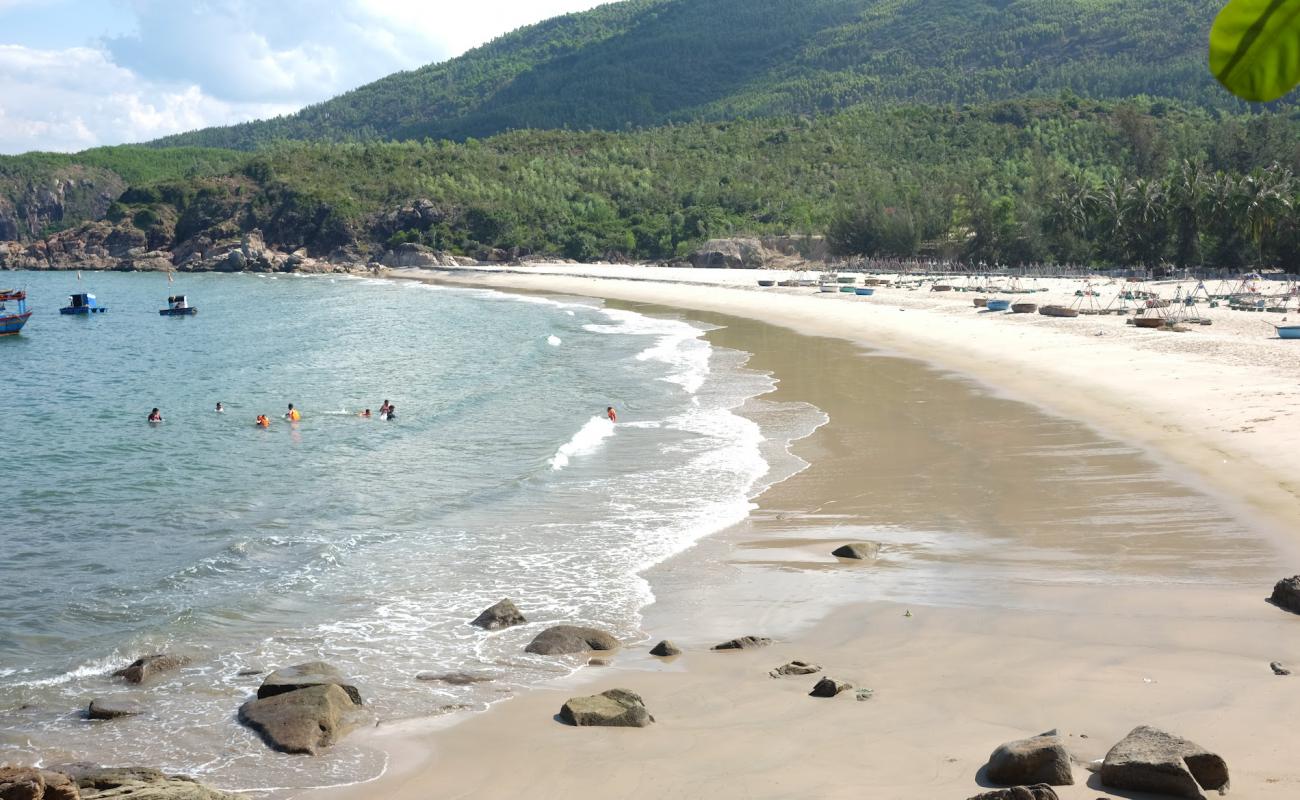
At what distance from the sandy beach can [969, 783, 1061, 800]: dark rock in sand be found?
670 mm

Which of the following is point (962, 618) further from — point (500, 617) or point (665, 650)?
point (500, 617)

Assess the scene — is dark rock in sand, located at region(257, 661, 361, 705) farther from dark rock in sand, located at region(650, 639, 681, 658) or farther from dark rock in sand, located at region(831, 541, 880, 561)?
dark rock in sand, located at region(831, 541, 880, 561)

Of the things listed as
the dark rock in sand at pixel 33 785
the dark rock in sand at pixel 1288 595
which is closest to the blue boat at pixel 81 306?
the dark rock in sand at pixel 33 785

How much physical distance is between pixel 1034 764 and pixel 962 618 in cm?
431

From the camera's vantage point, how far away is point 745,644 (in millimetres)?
11844

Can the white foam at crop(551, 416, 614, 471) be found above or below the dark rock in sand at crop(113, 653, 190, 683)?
above

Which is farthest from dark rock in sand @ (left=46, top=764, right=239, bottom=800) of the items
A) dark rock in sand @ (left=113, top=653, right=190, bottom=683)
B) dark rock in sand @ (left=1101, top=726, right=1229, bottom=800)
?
dark rock in sand @ (left=1101, top=726, right=1229, bottom=800)

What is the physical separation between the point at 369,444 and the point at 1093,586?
17563 mm

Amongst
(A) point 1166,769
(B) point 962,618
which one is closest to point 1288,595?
(B) point 962,618

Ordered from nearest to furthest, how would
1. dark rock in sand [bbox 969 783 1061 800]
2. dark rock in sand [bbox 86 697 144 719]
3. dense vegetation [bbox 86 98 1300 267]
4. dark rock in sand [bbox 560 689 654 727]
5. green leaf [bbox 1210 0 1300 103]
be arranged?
green leaf [bbox 1210 0 1300 103] < dark rock in sand [bbox 969 783 1061 800] < dark rock in sand [bbox 560 689 654 727] < dark rock in sand [bbox 86 697 144 719] < dense vegetation [bbox 86 98 1300 267]

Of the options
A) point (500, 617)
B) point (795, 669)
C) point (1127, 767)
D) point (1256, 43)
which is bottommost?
point (500, 617)

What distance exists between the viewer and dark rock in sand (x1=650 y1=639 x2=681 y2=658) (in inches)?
463

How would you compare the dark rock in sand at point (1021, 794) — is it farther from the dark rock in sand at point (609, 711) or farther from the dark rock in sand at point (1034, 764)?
the dark rock in sand at point (609, 711)

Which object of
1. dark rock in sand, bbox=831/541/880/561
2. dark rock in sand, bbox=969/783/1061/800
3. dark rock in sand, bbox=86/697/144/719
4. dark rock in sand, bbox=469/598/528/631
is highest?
dark rock in sand, bbox=969/783/1061/800
